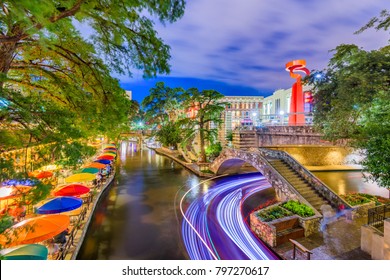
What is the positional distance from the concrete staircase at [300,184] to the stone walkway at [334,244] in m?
1.71

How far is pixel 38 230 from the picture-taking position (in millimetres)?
7180

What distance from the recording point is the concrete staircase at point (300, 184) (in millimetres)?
11888

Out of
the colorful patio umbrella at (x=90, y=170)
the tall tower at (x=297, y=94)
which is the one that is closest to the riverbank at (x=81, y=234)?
the colorful patio umbrella at (x=90, y=170)

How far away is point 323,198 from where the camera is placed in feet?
39.9

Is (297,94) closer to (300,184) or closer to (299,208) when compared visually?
(300,184)

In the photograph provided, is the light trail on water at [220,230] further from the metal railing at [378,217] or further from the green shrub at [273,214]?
the metal railing at [378,217]

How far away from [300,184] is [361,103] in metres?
6.24

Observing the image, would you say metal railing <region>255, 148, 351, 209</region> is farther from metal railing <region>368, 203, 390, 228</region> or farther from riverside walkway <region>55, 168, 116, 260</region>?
riverside walkway <region>55, 168, 116, 260</region>

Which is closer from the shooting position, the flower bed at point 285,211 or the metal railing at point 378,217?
the metal railing at point 378,217

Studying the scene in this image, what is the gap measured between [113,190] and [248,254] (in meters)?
12.8
